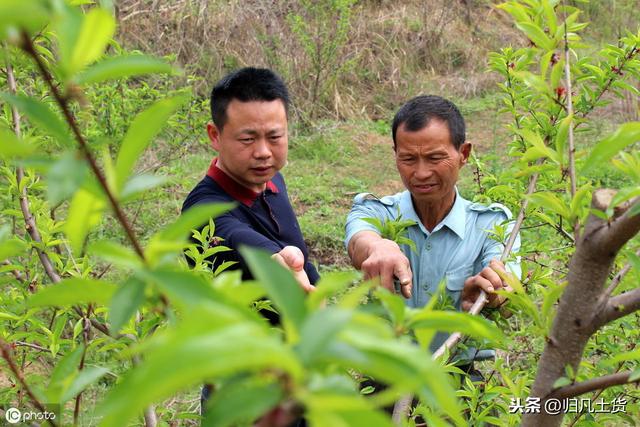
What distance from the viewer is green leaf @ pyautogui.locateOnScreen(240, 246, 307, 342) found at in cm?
39

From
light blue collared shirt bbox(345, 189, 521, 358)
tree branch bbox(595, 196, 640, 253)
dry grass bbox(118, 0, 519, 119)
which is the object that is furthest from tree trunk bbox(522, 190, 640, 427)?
dry grass bbox(118, 0, 519, 119)

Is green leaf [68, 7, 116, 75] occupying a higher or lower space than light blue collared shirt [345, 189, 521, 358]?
higher

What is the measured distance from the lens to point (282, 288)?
0.40m

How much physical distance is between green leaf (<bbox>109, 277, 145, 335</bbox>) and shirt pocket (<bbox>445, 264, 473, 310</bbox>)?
126cm

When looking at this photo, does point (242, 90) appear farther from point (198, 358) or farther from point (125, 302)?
point (198, 358)

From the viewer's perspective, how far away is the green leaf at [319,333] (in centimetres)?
34

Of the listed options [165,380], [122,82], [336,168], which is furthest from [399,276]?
[336,168]

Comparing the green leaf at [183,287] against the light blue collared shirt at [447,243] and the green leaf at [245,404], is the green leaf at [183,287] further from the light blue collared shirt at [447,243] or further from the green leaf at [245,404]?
the light blue collared shirt at [447,243]

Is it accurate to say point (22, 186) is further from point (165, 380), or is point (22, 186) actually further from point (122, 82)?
point (122, 82)

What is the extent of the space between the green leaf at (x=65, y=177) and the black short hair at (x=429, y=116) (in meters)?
1.38

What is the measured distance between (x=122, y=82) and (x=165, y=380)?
11.5 ft

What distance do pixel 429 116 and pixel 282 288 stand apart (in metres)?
1.40

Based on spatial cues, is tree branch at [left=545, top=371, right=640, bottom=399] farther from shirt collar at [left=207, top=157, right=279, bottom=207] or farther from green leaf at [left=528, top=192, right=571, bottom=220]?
shirt collar at [left=207, top=157, right=279, bottom=207]

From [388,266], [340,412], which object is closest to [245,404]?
[340,412]
